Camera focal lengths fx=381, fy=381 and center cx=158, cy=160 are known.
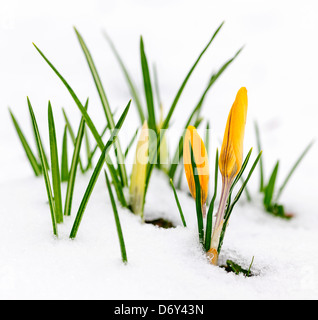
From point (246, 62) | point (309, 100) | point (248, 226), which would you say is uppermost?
point (246, 62)

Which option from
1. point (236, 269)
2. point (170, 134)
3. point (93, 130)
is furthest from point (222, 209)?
point (170, 134)

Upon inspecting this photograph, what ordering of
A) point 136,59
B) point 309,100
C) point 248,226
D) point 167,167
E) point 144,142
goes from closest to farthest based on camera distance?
point 144,142 → point 248,226 → point 167,167 → point 309,100 → point 136,59

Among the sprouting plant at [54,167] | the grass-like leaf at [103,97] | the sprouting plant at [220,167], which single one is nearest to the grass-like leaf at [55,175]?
the sprouting plant at [54,167]

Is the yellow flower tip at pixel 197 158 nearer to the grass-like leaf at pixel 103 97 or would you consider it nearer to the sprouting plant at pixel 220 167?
the sprouting plant at pixel 220 167

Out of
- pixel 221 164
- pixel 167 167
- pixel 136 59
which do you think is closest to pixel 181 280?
pixel 221 164

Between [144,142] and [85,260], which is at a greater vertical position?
[144,142]

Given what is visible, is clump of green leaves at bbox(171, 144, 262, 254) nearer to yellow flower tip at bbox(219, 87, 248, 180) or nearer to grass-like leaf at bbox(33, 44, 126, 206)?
yellow flower tip at bbox(219, 87, 248, 180)
